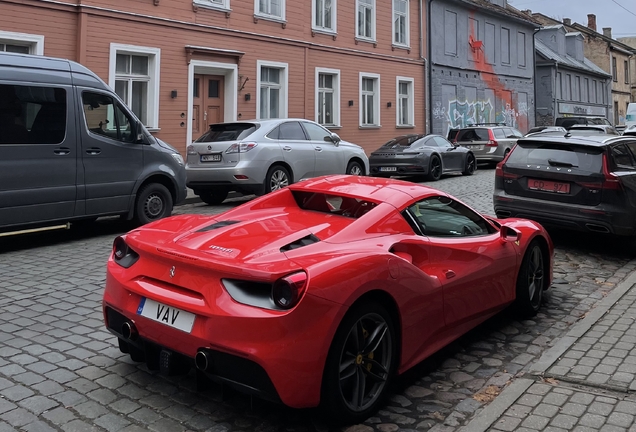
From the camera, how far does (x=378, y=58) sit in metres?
24.8

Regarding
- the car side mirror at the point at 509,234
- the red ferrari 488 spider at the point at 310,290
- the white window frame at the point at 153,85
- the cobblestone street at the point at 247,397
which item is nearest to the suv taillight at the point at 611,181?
the cobblestone street at the point at 247,397

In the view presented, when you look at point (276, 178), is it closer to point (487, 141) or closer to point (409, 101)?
point (487, 141)

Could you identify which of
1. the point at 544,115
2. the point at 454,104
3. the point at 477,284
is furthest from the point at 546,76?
the point at 477,284

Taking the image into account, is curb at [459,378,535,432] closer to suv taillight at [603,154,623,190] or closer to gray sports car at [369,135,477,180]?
suv taillight at [603,154,623,190]

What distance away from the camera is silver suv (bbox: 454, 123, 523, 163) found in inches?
923

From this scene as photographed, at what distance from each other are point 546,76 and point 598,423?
1649 inches

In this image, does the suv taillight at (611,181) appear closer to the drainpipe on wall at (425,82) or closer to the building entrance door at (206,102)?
the building entrance door at (206,102)

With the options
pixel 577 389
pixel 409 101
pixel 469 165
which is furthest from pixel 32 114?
pixel 409 101

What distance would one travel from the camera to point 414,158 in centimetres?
1803

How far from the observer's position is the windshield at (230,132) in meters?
12.5

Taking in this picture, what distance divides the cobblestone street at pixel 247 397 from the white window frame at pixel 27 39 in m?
9.86

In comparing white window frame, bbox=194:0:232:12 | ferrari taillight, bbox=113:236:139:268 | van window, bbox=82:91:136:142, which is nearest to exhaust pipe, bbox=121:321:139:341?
ferrari taillight, bbox=113:236:139:268

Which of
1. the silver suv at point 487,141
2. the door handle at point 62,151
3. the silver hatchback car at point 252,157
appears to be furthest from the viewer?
the silver suv at point 487,141

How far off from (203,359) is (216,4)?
1688 centimetres
